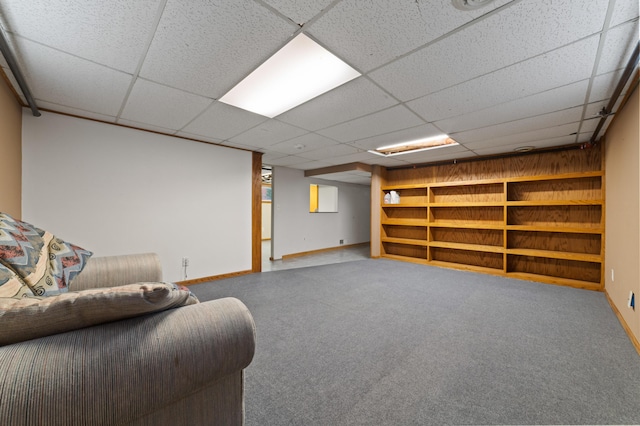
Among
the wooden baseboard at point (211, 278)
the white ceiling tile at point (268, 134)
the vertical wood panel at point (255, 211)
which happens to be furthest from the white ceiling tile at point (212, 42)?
the wooden baseboard at point (211, 278)

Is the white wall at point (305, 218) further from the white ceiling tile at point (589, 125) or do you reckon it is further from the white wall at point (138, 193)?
the white ceiling tile at point (589, 125)

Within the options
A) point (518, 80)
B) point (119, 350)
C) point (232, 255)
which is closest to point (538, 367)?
point (518, 80)

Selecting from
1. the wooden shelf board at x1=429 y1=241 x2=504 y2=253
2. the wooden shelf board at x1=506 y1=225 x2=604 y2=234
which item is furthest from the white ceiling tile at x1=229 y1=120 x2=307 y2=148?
the wooden shelf board at x1=506 y1=225 x2=604 y2=234

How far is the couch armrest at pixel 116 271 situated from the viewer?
5.85 feet

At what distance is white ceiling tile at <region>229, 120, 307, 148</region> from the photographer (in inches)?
123

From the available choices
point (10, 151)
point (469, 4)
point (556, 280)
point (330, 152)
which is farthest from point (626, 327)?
point (10, 151)

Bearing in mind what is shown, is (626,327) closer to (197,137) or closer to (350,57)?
(350,57)

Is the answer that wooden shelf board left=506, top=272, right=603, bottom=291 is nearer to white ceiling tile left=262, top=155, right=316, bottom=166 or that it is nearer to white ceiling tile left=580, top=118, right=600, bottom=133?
white ceiling tile left=580, top=118, right=600, bottom=133

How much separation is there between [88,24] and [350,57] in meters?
1.62

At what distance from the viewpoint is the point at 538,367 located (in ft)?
5.62

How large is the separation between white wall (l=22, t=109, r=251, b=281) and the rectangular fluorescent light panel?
174 centimetres

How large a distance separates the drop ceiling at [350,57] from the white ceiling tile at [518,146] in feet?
1.57

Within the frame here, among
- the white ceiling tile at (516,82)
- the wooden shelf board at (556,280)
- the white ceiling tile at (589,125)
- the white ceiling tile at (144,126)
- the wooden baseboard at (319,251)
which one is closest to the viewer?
the white ceiling tile at (516,82)

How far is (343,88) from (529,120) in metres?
2.30
